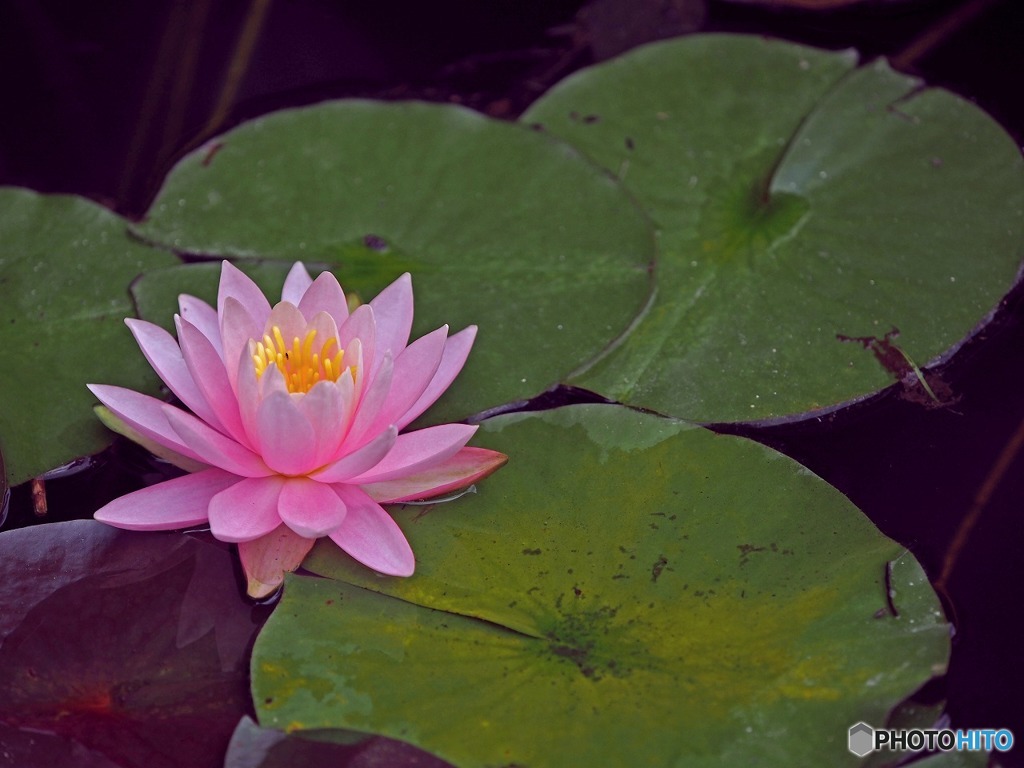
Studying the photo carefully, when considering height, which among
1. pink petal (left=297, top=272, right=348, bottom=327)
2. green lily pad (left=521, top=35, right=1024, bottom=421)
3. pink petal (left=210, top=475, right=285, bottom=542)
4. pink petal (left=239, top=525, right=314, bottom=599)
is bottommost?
pink petal (left=239, top=525, right=314, bottom=599)

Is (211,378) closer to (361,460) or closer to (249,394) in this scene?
(249,394)

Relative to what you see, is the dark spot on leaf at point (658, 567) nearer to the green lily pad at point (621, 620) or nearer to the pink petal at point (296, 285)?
the green lily pad at point (621, 620)

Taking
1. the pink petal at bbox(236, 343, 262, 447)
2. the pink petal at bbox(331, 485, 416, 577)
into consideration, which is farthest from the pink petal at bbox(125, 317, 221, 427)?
the pink petal at bbox(331, 485, 416, 577)

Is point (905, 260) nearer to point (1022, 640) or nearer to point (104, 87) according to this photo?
point (1022, 640)

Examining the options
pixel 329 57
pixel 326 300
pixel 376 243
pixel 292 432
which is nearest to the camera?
pixel 292 432

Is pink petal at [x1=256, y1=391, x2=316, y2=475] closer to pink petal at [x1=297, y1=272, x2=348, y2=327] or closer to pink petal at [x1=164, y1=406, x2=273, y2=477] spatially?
pink petal at [x1=164, y1=406, x2=273, y2=477]

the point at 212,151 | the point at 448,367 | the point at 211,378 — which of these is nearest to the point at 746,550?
the point at 448,367
